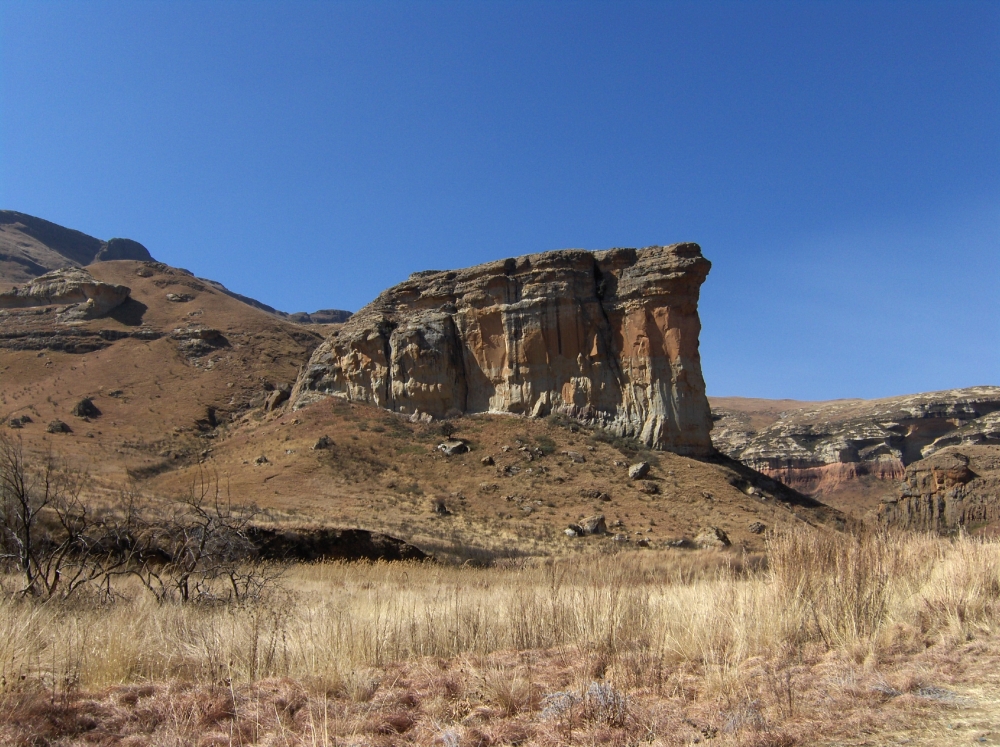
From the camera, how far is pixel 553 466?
134 ft

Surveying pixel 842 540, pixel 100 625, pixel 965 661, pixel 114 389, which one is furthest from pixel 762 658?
pixel 114 389

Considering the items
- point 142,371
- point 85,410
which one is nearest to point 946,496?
point 85,410

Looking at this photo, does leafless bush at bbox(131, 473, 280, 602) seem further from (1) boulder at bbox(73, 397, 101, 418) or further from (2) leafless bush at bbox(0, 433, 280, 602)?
(1) boulder at bbox(73, 397, 101, 418)

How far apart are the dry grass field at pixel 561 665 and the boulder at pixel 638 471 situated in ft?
98.9

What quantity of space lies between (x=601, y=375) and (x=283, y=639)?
41.0 m

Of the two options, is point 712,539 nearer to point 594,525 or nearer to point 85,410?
point 594,525

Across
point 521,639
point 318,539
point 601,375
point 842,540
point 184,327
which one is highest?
point 184,327

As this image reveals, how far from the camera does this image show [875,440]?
71.6 meters

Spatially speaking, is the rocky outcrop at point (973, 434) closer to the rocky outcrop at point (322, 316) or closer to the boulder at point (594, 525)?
the boulder at point (594, 525)

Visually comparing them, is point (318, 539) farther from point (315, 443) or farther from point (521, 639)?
point (315, 443)

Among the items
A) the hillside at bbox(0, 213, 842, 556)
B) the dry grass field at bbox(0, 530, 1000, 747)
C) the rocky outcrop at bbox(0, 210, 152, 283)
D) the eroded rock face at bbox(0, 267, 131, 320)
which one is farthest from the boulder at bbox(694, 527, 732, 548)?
the rocky outcrop at bbox(0, 210, 152, 283)

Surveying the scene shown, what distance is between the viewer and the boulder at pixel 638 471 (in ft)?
127

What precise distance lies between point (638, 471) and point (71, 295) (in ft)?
240

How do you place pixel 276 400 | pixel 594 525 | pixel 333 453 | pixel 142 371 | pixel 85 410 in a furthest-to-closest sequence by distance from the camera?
1. pixel 142 371
2. pixel 85 410
3. pixel 276 400
4. pixel 333 453
5. pixel 594 525
